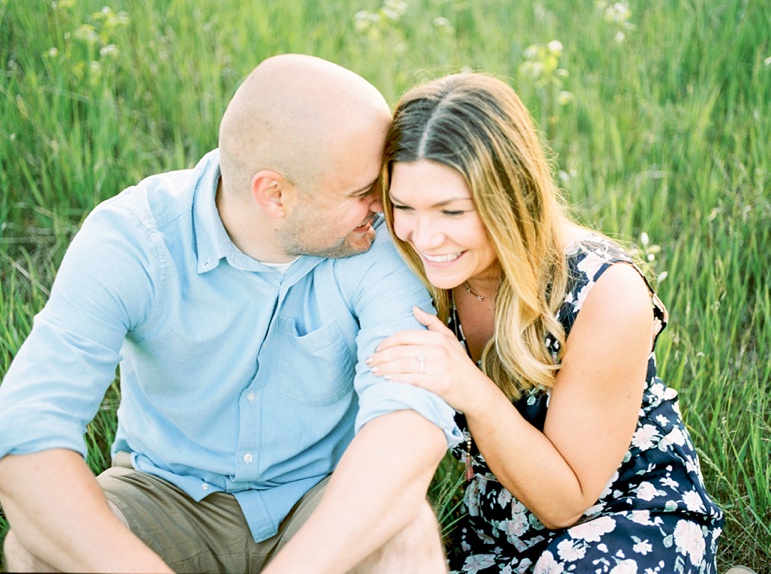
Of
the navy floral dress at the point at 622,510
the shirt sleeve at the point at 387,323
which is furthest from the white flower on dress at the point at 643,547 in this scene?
the shirt sleeve at the point at 387,323

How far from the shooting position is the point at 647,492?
2213mm

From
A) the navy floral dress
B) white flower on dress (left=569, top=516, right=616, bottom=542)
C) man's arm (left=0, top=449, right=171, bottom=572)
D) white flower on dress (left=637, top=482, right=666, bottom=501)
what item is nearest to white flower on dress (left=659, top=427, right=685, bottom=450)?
the navy floral dress

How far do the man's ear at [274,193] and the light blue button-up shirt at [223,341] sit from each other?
0.39 ft

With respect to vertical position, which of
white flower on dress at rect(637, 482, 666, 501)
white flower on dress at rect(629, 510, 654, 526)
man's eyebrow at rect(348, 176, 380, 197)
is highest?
man's eyebrow at rect(348, 176, 380, 197)

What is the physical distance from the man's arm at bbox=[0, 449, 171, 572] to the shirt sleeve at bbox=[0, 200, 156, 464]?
4cm

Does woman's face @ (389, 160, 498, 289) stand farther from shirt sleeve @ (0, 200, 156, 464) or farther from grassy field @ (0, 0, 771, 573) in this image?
grassy field @ (0, 0, 771, 573)

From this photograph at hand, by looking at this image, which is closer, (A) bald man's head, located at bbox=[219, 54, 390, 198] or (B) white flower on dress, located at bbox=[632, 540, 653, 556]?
(A) bald man's head, located at bbox=[219, 54, 390, 198]

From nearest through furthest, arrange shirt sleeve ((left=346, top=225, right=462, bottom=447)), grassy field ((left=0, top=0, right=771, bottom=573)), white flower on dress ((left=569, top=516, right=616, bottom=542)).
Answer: shirt sleeve ((left=346, top=225, right=462, bottom=447)), white flower on dress ((left=569, top=516, right=616, bottom=542)), grassy field ((left=0, top=0, right=771, bottom=573))

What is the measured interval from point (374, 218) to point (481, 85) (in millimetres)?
443

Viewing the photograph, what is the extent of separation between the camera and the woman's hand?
1.95 meters

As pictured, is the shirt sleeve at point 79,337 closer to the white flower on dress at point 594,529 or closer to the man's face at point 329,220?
the man's face at point 329,220

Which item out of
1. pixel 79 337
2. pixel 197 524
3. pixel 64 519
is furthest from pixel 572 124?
pixel 64 519

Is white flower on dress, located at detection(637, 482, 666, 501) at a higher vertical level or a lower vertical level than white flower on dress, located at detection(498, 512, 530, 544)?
higher

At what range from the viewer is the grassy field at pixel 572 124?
9.12 feet
